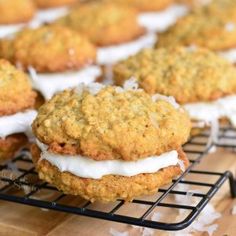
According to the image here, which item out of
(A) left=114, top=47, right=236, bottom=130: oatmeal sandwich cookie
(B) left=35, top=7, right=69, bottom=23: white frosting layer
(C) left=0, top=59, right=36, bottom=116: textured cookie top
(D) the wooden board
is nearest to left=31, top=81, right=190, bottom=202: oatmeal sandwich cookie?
(D) the wooden board

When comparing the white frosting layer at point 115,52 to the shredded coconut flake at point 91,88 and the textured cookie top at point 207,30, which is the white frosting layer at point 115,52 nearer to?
the textured cookie top at point 207,30

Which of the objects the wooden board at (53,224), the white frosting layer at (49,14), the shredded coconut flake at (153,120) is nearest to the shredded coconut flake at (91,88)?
the shredded coconut flake at (153,120)

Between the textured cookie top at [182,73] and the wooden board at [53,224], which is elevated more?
the textured cookie top at [182,73]

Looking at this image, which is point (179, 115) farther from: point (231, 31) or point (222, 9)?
point (222, 9)

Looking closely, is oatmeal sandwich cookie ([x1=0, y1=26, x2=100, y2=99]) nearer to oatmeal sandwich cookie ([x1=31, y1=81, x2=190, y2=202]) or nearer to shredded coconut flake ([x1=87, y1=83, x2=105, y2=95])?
shredded coconut flake ([x1=87, y1=83, x2=105, y2=95])

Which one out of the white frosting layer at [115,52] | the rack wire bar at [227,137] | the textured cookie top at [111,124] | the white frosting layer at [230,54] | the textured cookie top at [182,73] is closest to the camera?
the textured cookie top at [111,124]

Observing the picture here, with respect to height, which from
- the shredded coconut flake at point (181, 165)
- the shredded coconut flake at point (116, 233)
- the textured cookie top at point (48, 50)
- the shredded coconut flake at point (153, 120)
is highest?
the textured cookie top at point (48, 50)

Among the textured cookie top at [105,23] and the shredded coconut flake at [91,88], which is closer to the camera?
the shredded coconut flake at [91,88]

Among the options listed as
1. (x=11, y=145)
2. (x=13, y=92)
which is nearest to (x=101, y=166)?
(x=11, y=145)
